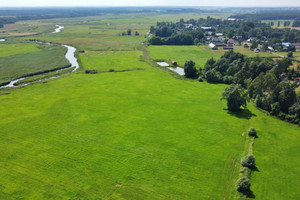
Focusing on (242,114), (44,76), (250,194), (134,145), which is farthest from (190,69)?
(44,76)

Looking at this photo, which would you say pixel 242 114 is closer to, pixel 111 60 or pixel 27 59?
pixel 111 60

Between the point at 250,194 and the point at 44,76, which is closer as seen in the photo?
the point at 250,194

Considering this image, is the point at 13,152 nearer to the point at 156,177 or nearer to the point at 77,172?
the point at 77,172

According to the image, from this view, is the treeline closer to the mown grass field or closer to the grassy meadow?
the grassy meadow

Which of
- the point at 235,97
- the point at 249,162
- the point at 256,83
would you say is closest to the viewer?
the point at 249,162

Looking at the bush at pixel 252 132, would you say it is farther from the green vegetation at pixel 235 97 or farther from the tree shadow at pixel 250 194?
the tree shadow at pixel 250 194

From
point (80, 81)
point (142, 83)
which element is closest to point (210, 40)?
point (142, 83)

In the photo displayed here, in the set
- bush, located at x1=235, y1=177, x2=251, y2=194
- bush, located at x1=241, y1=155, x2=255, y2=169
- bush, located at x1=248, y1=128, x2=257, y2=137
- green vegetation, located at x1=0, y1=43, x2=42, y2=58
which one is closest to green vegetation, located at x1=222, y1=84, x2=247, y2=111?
bush, located at x1=248, y1=128, x2=257, y2=137
